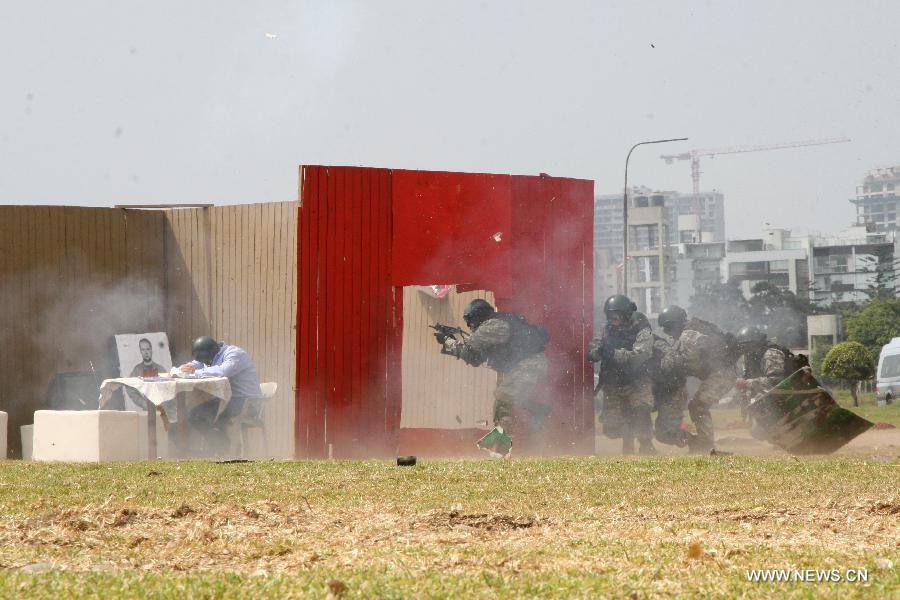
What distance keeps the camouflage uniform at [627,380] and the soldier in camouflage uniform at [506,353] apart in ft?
3.43

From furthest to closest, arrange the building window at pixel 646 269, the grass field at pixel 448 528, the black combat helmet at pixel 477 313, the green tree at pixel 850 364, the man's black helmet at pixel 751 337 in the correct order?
the building window at pixel 646 269 → the green tree at pixel 850 364 → the man's black helmet at pixel 751 337 → the black combat helmet at pixel 477 313 → the grass field at pixel 448 528

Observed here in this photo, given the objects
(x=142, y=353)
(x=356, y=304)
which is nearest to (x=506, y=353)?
(x=356, y=304)

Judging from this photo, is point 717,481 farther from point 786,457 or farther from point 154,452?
point 154,452

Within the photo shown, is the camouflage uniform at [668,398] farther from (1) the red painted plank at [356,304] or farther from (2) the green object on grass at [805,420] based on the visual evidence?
(1) the red painted plank at [356,304]

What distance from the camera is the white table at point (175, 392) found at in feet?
47.4

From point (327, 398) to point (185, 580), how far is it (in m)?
9.03

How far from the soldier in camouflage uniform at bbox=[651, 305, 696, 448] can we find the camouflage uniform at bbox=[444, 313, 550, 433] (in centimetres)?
159

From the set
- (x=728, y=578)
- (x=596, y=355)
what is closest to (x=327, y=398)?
(x=596, y=355)

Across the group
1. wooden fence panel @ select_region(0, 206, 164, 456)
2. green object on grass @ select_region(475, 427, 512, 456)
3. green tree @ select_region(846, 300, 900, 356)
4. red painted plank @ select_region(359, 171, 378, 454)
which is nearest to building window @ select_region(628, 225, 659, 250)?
green tree @ select_region(846, 300, 900, 356)

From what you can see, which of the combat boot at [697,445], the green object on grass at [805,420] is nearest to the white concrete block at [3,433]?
the combat boot at [697,445]

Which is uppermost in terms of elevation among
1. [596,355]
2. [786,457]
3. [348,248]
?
[348,248]

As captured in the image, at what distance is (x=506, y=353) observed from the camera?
1491 cm

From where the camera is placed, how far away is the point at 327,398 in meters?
15.0

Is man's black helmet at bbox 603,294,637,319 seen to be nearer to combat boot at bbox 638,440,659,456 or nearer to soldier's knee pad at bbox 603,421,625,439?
soldier's knee pad at bbox 603,421,625,439
